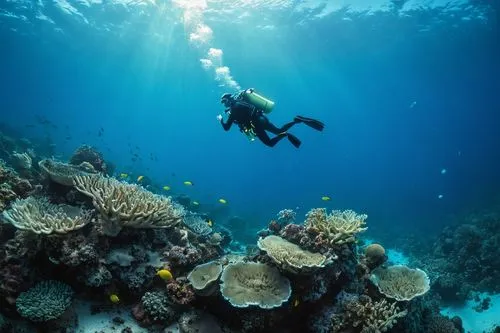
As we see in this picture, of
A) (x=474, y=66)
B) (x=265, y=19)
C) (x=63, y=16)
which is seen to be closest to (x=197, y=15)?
(x=265, y=19)

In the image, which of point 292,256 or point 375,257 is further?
point 375,257

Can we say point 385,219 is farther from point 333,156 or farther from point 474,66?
point 333,156

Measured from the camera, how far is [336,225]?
7012 millimetres

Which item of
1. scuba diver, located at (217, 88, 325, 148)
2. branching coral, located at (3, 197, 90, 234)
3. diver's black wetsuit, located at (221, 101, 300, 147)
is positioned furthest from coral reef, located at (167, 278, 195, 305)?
diver's black wetsuit, located at (221, 101, 300, 147)

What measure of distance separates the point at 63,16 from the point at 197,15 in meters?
14.8

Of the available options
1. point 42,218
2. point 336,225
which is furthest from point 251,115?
point 42,218

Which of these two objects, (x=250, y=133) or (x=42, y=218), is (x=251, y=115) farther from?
(x=42, y=218)

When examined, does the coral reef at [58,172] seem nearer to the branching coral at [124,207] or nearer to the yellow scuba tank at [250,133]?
the branching coral at [124,207]

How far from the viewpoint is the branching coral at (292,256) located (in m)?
6.04

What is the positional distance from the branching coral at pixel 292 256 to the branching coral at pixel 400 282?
1.65m

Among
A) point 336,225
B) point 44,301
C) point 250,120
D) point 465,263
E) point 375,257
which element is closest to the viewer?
point 44,301

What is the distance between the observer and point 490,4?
27906 millimetres

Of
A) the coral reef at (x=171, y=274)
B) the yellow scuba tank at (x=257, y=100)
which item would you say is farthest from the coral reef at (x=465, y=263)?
the yellow scuba tank at (x=257, y=100)

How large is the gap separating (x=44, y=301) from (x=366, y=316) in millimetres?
5416
